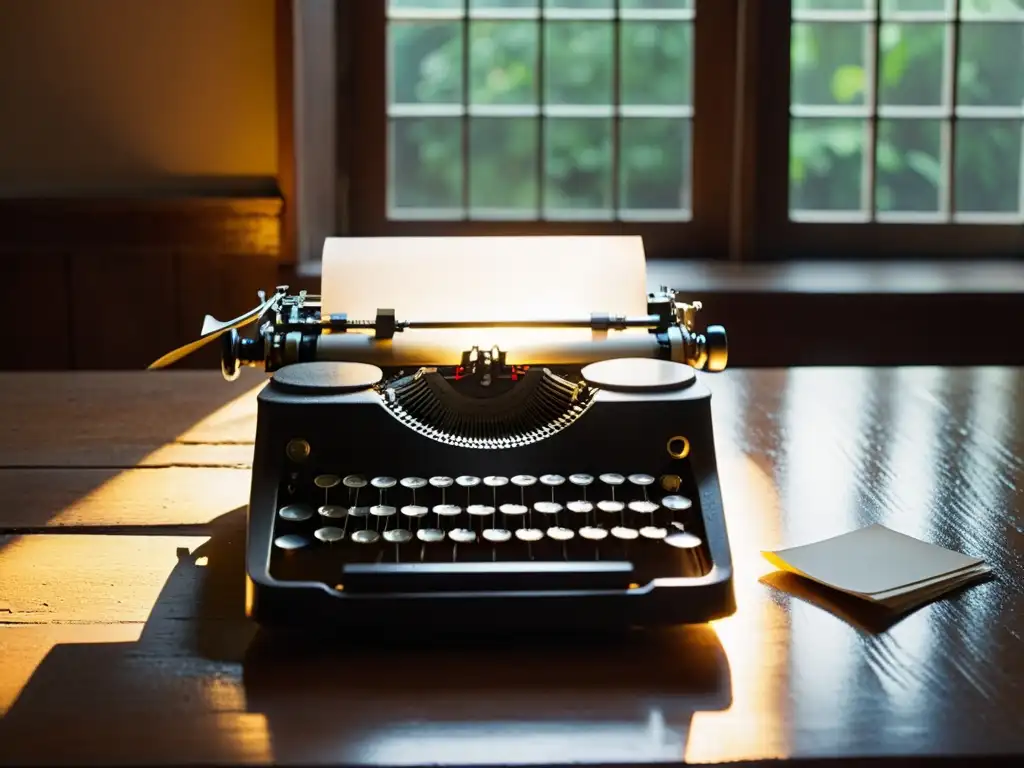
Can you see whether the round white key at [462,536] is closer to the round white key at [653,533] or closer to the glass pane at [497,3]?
the round white key at [653,533]

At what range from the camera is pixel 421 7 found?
289cm

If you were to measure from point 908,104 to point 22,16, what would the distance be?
Result: 204 centimetres

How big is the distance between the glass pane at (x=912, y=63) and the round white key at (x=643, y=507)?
2304mm

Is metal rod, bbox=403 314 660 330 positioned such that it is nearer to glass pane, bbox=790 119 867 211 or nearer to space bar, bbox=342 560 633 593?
space bar, bbox=342 560 633 593

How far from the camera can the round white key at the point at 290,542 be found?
2.83 ft

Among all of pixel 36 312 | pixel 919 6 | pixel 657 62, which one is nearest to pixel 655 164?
pixel 657 62

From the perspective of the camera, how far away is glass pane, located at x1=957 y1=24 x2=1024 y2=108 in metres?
2.91

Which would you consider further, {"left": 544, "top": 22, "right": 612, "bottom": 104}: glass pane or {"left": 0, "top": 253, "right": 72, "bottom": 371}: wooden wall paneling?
{"left": 544, "top": 22, "right": 612, "bottom": 104}: glass pane

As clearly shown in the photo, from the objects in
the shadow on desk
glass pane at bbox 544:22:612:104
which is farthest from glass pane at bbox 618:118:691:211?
the shadow on desk

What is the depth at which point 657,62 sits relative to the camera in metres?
2.90

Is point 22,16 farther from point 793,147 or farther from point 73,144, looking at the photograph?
point 793,147

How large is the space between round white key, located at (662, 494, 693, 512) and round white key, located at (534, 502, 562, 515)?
0.25 ft

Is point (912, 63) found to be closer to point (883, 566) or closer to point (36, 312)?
point (36, 312)

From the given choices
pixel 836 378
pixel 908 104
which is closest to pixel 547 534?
pixel 836 378
